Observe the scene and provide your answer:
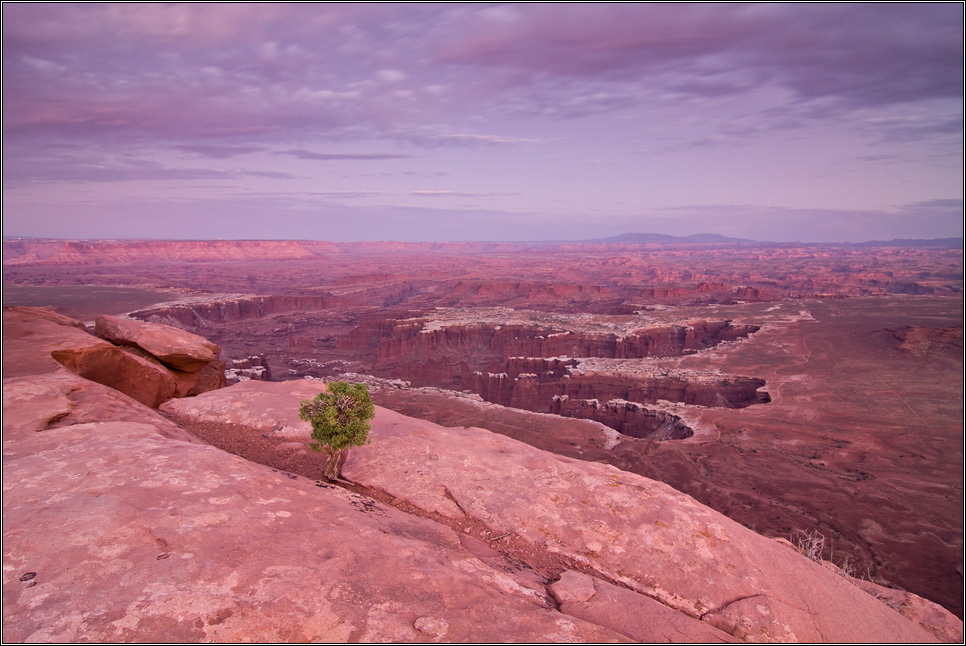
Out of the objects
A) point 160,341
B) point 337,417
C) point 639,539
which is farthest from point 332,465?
point 160,341

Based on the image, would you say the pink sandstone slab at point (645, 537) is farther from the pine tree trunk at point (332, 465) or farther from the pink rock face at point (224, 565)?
the pink rock face at point (224, 565)

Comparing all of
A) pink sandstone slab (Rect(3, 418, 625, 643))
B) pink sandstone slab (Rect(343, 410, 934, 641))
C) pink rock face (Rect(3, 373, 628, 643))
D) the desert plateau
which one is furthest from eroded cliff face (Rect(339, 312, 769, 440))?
pink sandstone slab (Rect(3, 418, 625, 643))

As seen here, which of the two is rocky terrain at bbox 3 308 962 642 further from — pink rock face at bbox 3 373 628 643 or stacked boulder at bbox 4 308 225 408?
stacked boulder at bbox 4 308 225 408

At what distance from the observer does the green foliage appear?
8.24m

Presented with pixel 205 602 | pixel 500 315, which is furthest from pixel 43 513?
pixel 500 315

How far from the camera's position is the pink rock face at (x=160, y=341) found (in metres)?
15.8

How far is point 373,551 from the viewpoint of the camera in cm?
555

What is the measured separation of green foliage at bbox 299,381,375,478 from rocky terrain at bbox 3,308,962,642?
2.38 feet

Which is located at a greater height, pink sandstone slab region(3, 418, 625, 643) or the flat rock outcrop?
pink sandstone slab region(3, 418, 625, 643)

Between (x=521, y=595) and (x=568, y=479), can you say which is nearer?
(x=521, y=595)

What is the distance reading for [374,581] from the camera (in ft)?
16.3

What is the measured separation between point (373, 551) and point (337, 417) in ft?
10.5

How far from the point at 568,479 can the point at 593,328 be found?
5275 cm

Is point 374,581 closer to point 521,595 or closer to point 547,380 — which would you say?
point 521,595
